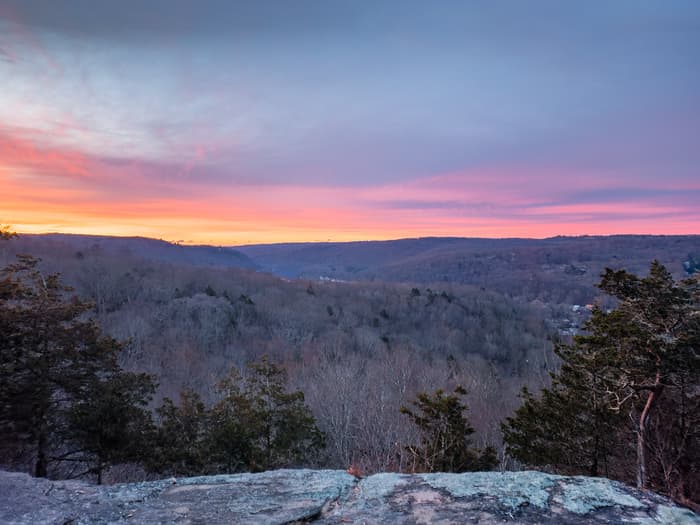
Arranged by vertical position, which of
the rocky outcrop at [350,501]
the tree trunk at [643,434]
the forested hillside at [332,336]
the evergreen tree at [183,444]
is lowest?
the forested hillside at [332,336]

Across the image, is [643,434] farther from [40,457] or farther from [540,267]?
[540,267]

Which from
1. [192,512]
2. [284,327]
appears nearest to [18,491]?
[192,512]

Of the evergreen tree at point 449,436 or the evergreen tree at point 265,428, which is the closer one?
the evergreen tree at point 449,436

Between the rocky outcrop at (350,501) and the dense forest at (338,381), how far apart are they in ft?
2.88

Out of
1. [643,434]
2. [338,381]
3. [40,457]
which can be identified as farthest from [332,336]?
[643,434]

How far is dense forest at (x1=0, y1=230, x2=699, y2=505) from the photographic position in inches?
340

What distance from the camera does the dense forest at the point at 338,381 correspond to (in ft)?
28.4

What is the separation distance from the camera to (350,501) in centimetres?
343

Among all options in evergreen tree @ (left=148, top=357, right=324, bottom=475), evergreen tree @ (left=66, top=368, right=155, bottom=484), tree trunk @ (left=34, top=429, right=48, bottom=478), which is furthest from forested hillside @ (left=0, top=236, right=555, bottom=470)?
tree trunk @ (left=34, top=429, right=48, bottom=478)

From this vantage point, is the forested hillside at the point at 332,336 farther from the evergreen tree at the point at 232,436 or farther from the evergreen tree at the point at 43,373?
the evergreen tree at the point at 43,373

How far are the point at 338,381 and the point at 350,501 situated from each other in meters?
23.2

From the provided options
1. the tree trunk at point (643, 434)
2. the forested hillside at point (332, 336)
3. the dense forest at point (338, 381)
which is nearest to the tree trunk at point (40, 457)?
the dense forest at point (338, 381)

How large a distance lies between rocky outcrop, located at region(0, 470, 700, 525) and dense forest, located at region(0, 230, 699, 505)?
2.88 ft

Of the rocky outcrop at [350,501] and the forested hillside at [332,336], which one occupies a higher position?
the rocky outcrop at [350,501]
